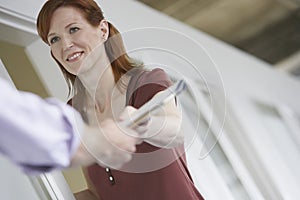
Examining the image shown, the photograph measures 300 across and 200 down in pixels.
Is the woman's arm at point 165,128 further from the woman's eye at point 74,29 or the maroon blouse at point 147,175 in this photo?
the woman's eye at point 74,29

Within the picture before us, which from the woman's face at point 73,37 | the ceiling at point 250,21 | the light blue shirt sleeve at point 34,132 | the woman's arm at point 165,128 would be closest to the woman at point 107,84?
the woman's face at point 73,37

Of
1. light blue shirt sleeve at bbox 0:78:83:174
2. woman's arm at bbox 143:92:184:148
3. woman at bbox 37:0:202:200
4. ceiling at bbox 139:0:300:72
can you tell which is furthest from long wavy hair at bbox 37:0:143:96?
ceiling at bbox 139:0:300:72

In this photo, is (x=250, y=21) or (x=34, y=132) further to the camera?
(x=250, y=21)

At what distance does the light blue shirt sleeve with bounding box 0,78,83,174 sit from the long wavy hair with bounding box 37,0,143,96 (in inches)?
20.4

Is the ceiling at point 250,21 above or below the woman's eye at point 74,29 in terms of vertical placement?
above

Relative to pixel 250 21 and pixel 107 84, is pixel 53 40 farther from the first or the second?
pixel 250 21

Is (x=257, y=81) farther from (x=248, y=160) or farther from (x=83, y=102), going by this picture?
(x=83, y=102)

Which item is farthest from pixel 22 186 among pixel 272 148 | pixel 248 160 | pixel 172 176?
pixel 272 148

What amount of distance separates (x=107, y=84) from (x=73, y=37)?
0.12 metres

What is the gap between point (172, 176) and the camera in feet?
3.60

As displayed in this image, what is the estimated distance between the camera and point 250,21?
12.3 feet

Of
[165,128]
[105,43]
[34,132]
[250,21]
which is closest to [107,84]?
[105,43]

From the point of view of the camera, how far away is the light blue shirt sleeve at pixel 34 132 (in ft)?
1.60

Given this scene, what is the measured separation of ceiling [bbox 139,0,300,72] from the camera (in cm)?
339
